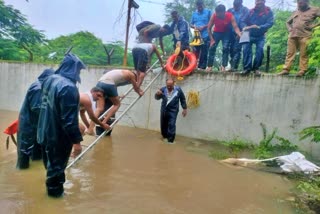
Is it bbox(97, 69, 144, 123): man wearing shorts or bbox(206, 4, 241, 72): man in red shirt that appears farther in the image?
bbox(206, 4, 241, 72): man in red shirt

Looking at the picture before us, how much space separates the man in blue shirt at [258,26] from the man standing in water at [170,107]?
160cm

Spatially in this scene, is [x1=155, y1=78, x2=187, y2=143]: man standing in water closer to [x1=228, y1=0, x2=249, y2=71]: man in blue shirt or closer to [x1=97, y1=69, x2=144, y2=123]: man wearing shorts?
[x1=97, y1=69, x2=144, y2=123]: man wearing shorts

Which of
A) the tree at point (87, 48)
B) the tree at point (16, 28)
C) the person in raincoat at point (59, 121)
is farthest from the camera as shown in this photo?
the tree at point (87, 48)

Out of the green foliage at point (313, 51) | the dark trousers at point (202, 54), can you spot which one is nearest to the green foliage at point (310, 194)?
the green foliage at point (313, 51)

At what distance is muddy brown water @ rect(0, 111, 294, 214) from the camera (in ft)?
12.4

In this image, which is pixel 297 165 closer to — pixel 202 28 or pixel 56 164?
pixel 56 164

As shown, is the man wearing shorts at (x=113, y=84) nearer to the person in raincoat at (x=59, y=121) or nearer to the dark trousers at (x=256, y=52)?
the person in raincoat at (x=59, y=121)

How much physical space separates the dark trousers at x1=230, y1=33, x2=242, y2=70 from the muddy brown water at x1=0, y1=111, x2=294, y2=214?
2.32m

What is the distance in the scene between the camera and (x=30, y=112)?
4.82m

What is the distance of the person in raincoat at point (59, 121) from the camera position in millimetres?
3576

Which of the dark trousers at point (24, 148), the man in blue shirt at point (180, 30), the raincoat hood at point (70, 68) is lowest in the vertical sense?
the dark trousers at point (24, 148)

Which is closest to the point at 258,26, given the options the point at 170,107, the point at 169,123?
the point at 170,107

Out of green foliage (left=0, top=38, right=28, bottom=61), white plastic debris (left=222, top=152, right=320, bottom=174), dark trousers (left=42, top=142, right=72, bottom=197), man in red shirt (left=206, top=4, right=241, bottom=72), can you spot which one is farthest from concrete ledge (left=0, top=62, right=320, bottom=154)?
green foliage (left=0, top=38, right=28, bottom=61)

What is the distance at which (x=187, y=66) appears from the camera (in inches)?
312
